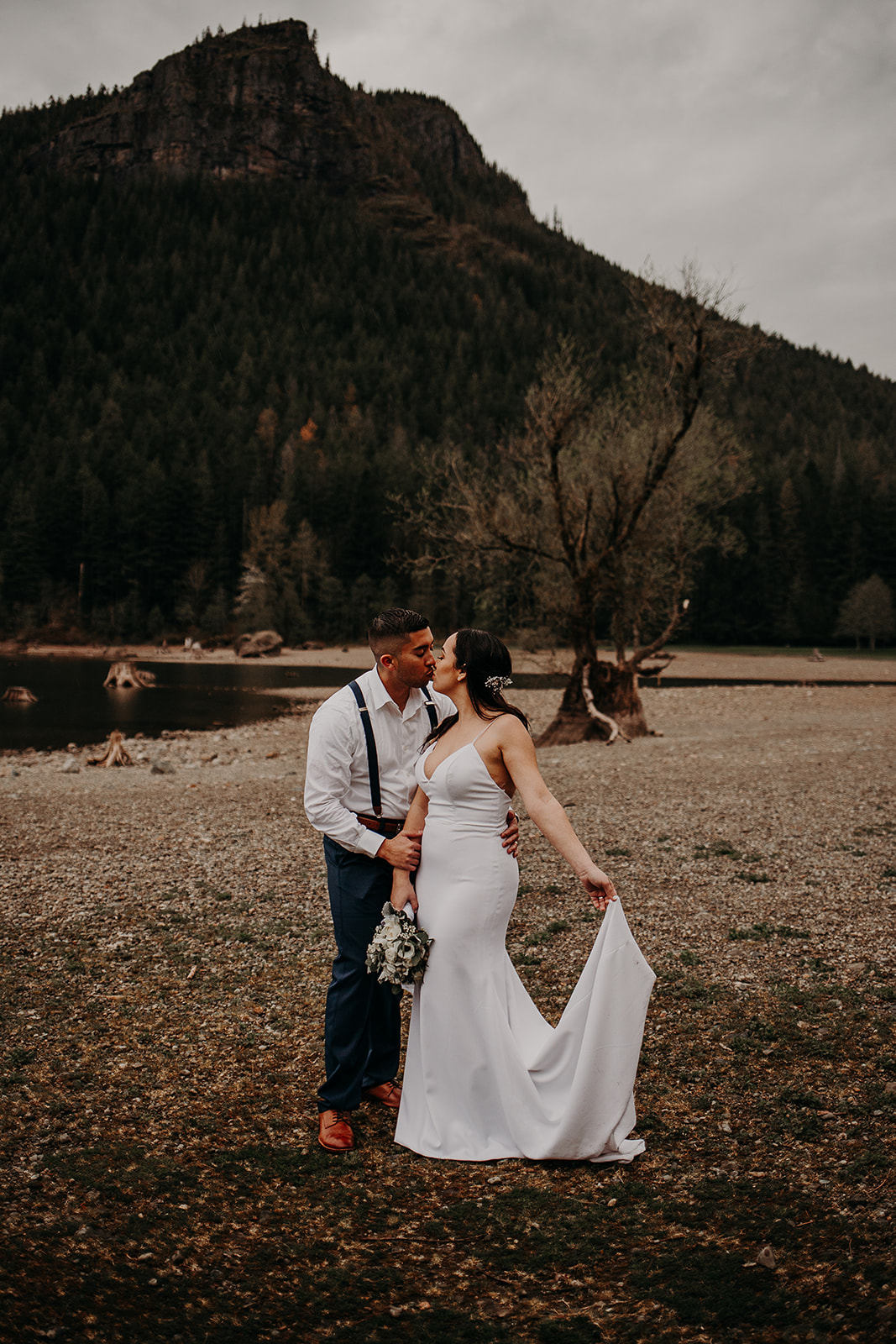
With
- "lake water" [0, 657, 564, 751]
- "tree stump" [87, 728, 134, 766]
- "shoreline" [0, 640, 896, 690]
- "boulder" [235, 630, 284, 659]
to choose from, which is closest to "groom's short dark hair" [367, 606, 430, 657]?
"tree stump" [87, 728, 134, 766]

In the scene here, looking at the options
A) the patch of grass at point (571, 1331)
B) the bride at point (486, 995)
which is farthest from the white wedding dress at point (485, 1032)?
the patch of grass at point (571, 1331)

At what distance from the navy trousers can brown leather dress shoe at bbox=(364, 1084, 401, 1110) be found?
0.37m

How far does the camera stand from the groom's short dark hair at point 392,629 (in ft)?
14.4

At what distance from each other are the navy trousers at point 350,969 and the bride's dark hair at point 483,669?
92cm

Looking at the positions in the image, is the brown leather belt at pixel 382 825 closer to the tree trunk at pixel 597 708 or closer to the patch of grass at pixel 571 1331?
the patch of grass at pixel 571 1331

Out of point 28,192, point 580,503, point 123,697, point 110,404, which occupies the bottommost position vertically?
point 123,697

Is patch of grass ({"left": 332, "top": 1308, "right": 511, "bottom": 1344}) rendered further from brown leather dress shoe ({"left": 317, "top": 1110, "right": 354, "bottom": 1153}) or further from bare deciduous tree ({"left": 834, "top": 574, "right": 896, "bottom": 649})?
bare deciduous tree ({"left": 834, "top": 574, "right": 896, "bottom": 649})

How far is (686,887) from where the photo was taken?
901 cm

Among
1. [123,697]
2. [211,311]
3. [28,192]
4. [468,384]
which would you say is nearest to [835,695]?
[123,697]

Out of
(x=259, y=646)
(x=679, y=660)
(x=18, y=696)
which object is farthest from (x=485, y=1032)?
(x=259, y=646)

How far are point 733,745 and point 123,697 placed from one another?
2774cm

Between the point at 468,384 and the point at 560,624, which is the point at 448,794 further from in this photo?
the point at 468,384

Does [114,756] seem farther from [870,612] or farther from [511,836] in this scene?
[870,612]

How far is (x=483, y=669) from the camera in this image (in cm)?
437
